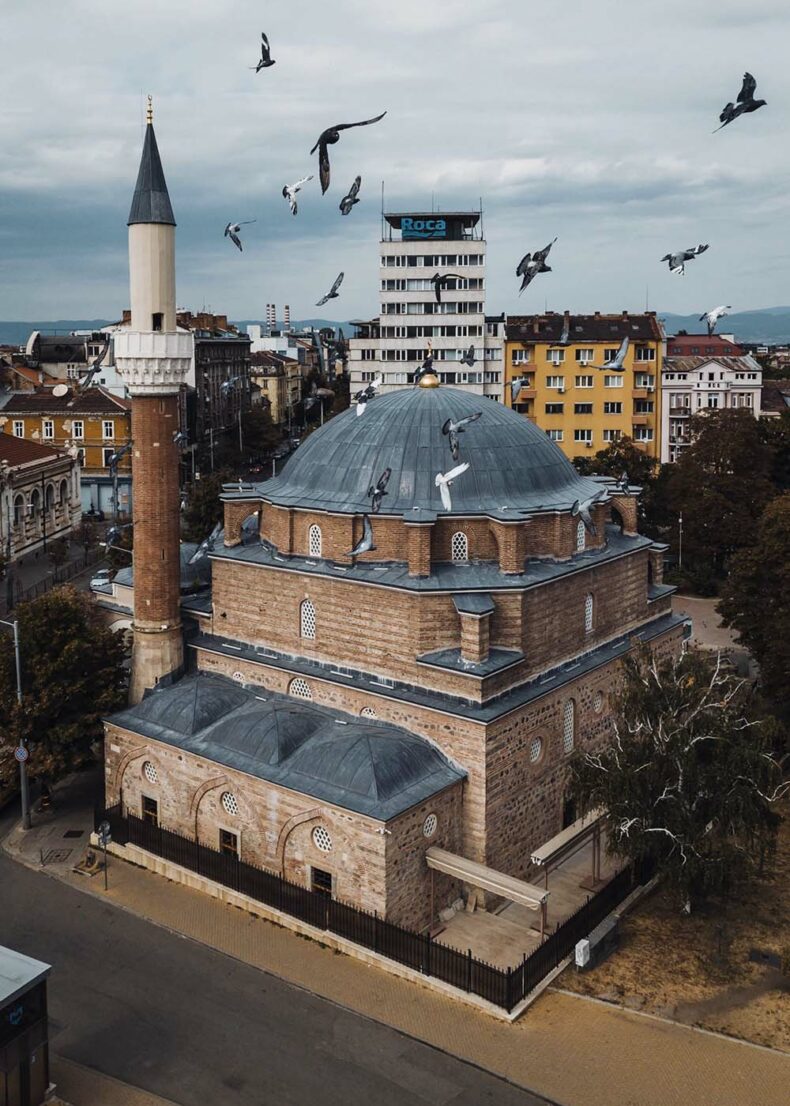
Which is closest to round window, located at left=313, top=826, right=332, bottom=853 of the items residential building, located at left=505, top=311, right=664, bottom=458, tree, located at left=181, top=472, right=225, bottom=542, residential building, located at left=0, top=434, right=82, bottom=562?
tree, located at left=181, top=472, right=225, bottom=542

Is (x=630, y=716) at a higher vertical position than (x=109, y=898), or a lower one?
higher

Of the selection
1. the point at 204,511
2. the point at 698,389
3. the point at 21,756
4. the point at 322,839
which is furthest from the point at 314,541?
the point at 698,389

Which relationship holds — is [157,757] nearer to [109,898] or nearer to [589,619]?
[109,898]

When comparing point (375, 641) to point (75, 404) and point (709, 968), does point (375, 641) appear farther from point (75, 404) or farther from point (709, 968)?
point (75, 404)

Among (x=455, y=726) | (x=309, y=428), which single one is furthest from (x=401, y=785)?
(x=309, y=428)

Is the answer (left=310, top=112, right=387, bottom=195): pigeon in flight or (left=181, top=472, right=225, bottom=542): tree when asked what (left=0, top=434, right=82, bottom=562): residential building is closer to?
(left=181, top=472, right=225, bottom=542): tree

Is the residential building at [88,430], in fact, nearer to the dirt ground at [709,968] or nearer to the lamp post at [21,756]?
the lamp post at [21,756]

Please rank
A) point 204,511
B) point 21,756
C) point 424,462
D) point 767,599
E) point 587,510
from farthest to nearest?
point 204,511 < point 767,599 < point 587,510 < point 424,462 < point 21,756
